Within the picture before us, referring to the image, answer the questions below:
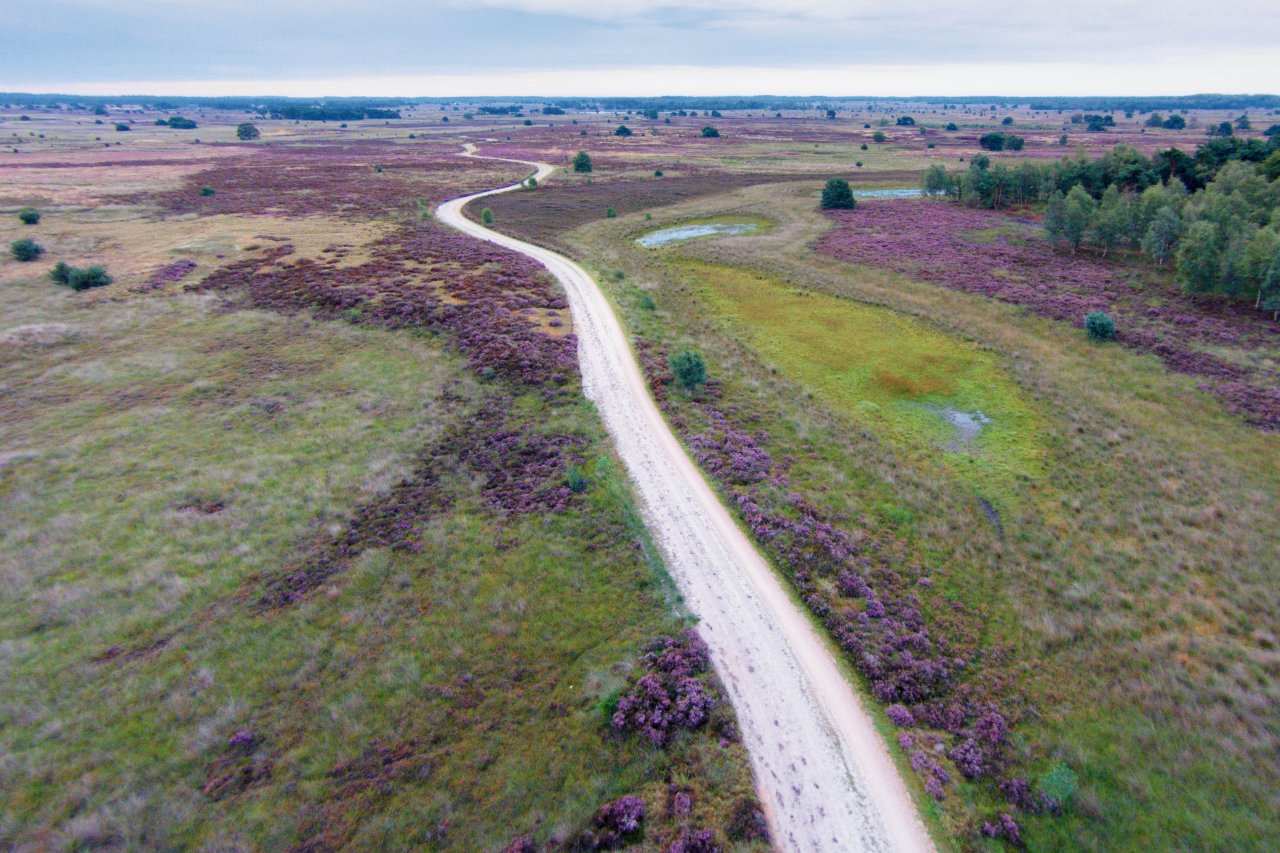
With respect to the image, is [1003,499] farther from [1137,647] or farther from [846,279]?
[846,279]

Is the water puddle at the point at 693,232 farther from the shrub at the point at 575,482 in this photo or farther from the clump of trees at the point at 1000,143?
the clump of trees at the point at 1000,143

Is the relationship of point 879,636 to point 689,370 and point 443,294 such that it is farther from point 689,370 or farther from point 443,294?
point 443,294

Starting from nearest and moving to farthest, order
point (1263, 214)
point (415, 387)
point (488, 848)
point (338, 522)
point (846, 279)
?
point (488, 848) < point (338, 522) < point (415, 387) < point (1263, 214) < point (846, 279)

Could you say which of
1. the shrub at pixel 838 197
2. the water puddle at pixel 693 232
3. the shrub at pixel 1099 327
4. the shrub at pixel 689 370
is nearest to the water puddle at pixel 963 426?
the shrub at pixel 689 370

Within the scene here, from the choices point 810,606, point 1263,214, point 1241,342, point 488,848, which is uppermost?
point 1263,214

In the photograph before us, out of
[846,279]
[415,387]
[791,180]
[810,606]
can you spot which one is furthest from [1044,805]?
[791,180]

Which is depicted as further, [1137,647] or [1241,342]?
[1241,342]
